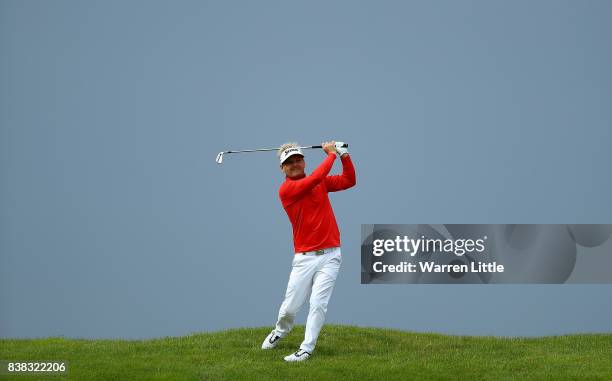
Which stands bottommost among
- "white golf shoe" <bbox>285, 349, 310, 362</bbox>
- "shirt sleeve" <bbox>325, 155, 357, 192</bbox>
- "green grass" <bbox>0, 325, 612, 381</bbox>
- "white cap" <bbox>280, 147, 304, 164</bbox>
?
"green grass" <bbox>0, 325, 612, 381</bbox>

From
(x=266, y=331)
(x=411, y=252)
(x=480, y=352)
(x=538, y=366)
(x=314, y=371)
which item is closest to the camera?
(x=314, y=371)

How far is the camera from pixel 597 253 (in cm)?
1742

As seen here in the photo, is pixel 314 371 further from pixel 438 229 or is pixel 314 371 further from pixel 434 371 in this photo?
pixel 438 229

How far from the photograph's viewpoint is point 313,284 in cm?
1341

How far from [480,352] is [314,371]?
344 cm

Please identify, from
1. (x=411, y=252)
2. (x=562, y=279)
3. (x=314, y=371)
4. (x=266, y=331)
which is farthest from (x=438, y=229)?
(x=314, y=371)

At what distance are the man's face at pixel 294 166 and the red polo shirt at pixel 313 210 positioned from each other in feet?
0.29

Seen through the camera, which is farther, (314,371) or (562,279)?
(562,279)

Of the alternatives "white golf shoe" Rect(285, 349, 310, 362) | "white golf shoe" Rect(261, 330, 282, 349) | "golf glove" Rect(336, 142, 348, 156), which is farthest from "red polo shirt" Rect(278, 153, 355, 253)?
"white golf shoe" Rect(261, 330, 282, 349)

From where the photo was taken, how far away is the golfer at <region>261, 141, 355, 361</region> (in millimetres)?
13172

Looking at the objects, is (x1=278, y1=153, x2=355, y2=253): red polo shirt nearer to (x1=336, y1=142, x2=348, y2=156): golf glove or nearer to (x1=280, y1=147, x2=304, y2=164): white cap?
(x1=336, y1=142, x2=348, y2=156): golf glove

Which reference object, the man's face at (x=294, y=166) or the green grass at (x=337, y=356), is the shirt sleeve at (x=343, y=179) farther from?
→ the green grass at (x=337, y=356)

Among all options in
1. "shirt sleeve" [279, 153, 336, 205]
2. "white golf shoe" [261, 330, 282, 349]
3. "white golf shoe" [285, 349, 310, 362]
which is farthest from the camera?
"white golf shoe" [261, 330, 282, 349]

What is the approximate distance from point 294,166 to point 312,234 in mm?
1037
